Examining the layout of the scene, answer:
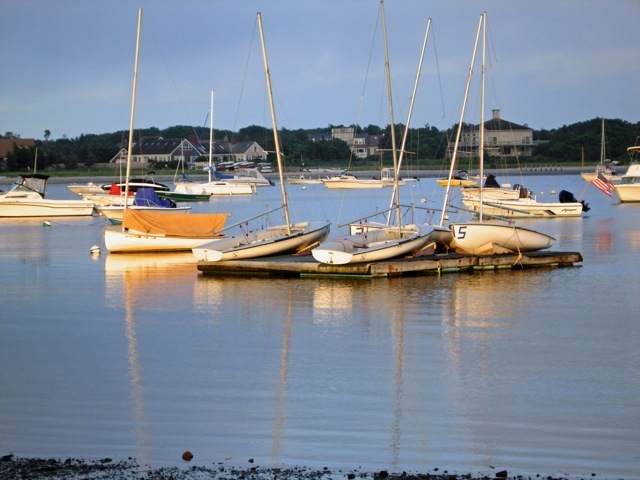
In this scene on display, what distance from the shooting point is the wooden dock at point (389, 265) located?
1021 inches

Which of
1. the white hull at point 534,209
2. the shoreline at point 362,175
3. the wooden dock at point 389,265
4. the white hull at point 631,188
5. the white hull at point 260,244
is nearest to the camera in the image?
the wooden dock at point 389,265

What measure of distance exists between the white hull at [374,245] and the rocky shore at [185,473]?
1496cm

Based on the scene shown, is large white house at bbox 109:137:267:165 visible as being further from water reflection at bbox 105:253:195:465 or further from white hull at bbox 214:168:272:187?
water reflection at bbox 105:253:195:465

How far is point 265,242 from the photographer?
90.9 ft

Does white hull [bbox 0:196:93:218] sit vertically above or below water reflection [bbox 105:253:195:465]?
above

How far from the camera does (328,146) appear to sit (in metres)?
166

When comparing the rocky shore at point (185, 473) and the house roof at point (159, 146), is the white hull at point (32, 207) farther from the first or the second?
the house roof at point (159, 146)

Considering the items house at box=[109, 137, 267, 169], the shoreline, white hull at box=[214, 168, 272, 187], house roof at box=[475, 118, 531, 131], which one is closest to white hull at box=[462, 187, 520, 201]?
white hull at box=[214, 168, 272, 187]

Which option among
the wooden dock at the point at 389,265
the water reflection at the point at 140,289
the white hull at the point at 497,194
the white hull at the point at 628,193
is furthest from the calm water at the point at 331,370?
the white hull at the point at 628,193

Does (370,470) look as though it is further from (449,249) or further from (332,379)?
(449,249)

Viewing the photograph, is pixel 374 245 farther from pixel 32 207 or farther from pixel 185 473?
pixel 32 207

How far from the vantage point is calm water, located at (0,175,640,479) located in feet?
37.9

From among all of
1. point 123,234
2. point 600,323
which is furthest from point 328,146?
point 600,323

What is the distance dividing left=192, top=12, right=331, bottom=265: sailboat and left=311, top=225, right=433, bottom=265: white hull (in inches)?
62.7
